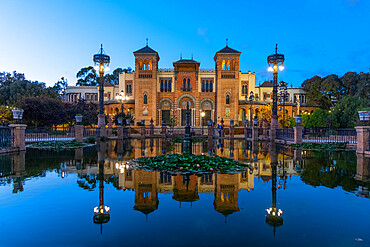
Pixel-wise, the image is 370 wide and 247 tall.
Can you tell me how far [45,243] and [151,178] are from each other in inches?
157

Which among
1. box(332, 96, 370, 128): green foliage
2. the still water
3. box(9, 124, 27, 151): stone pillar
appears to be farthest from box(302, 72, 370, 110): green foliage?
box(9, 124, 27, 151): stone pillar

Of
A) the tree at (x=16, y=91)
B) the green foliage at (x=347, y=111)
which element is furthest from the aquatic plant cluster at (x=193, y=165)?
the tree at (x=16, y=91)

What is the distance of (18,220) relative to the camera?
13.6 feet

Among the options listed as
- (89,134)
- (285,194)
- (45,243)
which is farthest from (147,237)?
(89,134)

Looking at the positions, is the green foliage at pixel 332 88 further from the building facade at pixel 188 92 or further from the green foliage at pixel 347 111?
the green foliage at pixel 347 111

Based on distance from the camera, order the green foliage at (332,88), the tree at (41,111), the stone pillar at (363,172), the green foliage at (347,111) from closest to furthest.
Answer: the stone pillar at (363,172) → the tree at (41,111) → the green foliage at (347,111) → the green foliage at (332,88)

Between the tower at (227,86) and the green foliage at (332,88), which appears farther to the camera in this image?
the green foliage at (332,88)

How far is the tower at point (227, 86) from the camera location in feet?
164

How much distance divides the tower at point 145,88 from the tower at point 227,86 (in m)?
12.5

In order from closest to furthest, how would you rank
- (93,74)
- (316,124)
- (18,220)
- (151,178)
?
(18,220) < (151,178) < (316,124) < (93,74)

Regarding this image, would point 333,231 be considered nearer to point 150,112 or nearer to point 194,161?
point 194,161

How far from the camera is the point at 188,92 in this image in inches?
2002

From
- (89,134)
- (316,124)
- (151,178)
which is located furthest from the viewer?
(316,124)

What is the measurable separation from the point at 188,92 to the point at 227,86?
779 cm
